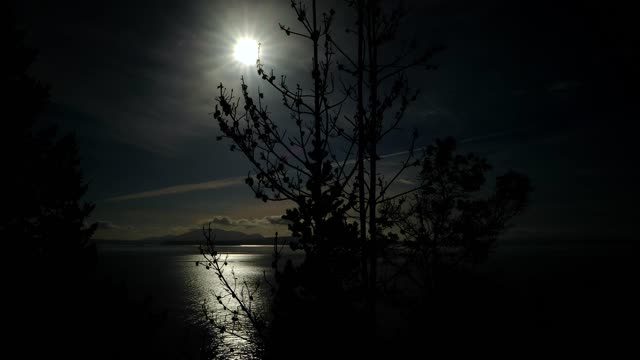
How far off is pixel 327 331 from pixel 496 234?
694 inches

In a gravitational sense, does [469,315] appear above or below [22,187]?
below

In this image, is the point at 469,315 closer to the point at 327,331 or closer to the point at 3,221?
the point at 327,331

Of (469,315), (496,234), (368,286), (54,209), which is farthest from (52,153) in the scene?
(469,315)

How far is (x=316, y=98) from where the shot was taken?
14.4 ft

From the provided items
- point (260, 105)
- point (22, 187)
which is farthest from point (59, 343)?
point (260, 105)

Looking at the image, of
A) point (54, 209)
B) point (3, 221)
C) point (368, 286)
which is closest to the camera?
point (368, 286)

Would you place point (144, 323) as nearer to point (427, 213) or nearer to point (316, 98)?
point (427, 213)

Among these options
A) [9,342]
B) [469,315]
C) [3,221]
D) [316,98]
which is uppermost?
[316,98]

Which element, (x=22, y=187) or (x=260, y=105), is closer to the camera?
(x=260, y=105)

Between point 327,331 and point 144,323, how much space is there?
54.8 ft

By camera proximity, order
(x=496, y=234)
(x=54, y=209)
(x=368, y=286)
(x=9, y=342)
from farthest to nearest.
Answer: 1. (x=54, y=209)
2. (x=496, y=234)
3. (x=9, y=342)
4. (x=368, y=286)

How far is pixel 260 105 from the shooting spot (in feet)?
13.9

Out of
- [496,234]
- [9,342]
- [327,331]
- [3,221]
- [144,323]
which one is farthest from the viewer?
[496,234]

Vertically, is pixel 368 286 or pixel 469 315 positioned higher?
pixel 368 286
